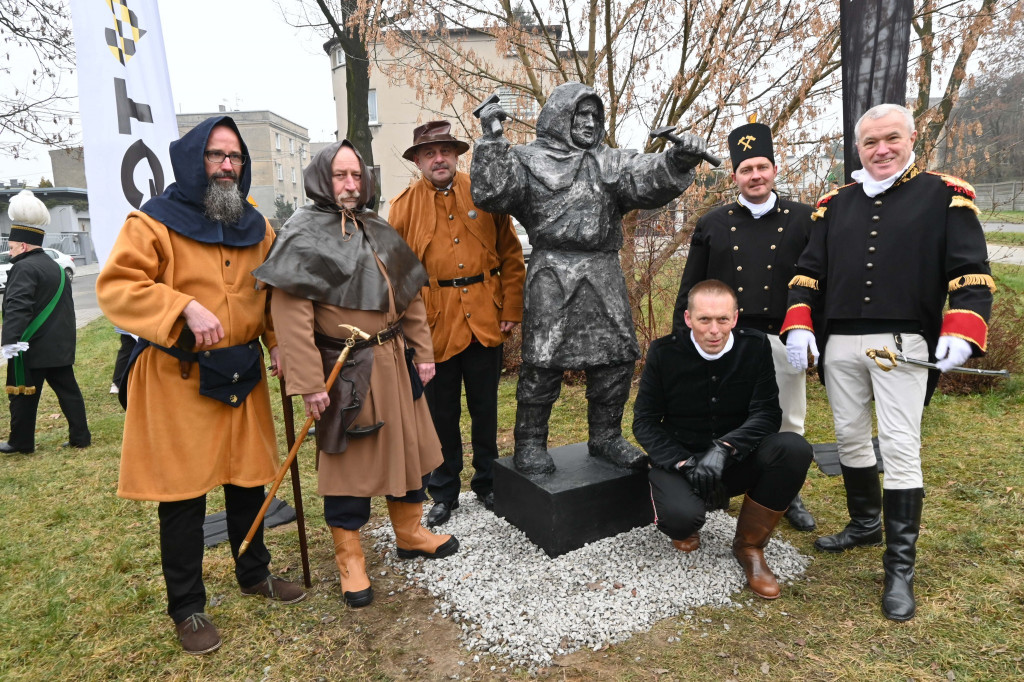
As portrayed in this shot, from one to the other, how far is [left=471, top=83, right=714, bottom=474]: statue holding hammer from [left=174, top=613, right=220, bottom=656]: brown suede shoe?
1.59 meters

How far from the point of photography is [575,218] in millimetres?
3188

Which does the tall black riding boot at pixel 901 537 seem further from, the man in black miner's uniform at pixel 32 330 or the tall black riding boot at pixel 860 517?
the man in black miner's uniform at pixel 32 330

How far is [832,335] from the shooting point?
301 centimetres

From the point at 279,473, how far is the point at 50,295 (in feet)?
13.4

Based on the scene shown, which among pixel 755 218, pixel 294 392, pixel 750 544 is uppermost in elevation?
pixel 755 218

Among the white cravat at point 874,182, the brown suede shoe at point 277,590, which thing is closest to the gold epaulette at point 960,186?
the white cravat at point 874,182

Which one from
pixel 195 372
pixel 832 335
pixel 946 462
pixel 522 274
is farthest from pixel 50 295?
pixel 946 462

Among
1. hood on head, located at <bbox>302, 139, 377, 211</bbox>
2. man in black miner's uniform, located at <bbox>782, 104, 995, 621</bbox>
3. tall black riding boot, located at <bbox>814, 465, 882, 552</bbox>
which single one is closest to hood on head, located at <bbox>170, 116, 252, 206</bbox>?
hood on head, located at <bbox>302, 139, 377, 211</bbox>

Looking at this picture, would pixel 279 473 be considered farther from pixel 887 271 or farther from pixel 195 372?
pixel 887 271

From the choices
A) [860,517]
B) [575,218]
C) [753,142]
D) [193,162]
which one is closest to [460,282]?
[575,218]

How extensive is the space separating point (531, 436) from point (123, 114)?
10.3 ft

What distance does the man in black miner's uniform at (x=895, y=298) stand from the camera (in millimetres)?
2648

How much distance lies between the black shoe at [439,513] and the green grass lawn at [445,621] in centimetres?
41

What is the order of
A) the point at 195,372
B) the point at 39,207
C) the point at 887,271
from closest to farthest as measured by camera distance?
the point at 195,372 < the point at 887,271 < the point at 39,207
